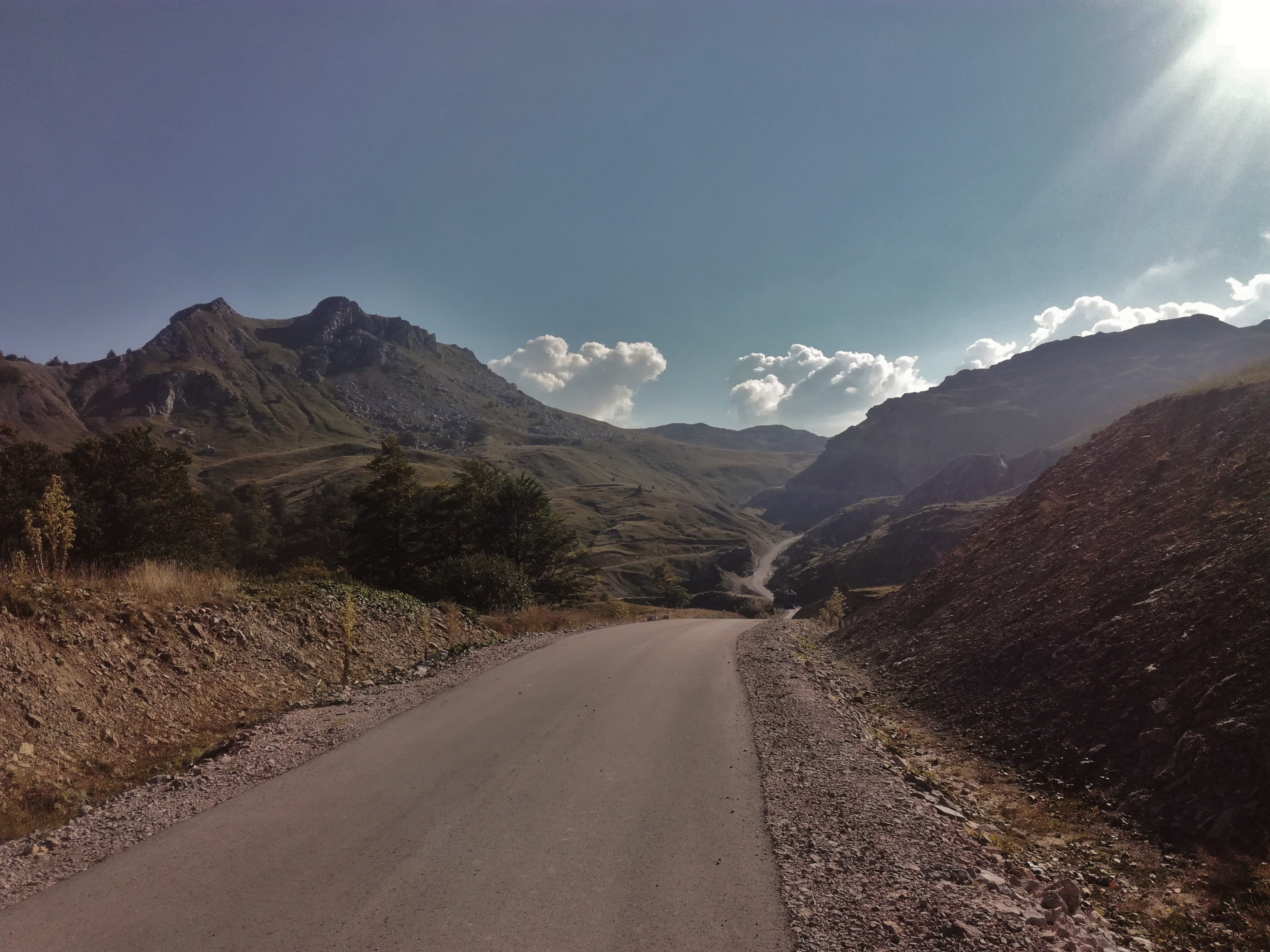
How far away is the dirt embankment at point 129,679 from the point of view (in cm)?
766

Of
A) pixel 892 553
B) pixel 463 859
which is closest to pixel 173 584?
pixel 463 859

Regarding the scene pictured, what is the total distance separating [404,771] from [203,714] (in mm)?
5095

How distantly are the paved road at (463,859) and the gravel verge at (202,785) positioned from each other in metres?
0.27

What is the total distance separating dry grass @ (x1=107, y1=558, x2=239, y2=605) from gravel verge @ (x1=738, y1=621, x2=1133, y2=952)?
11.6 meters

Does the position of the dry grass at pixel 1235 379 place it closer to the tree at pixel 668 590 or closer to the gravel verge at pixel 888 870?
the gravel verge at pixel 888 870

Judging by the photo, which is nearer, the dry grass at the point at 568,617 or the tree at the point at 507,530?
the dry grass at the point at 568,617

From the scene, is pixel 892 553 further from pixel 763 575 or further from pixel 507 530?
pixel 507 530

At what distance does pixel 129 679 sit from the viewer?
32.2 ft

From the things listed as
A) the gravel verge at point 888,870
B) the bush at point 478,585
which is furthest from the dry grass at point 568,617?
the gravel verge at point 888,870

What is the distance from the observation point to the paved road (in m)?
4.54

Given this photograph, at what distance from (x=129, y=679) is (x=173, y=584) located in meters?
2.82

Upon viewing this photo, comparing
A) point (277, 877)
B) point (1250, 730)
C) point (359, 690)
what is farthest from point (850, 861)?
point (359, 690)

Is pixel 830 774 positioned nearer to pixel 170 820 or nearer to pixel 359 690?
pixel 170 820

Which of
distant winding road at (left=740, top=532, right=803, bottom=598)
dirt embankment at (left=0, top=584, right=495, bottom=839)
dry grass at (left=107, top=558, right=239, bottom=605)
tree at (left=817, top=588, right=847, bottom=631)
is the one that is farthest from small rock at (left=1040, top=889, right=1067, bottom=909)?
distant winding road at (left=740, top=532, right=803, bottom=598)
